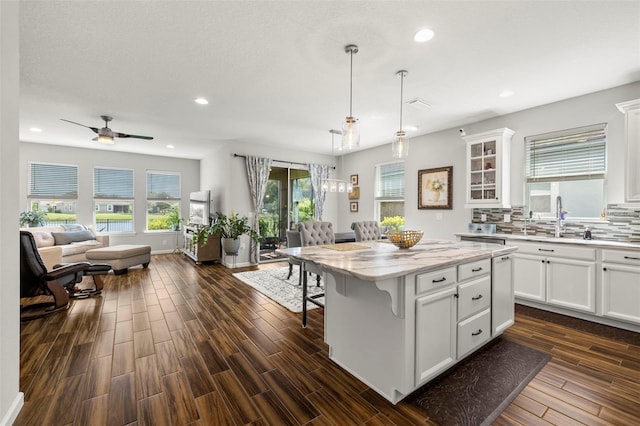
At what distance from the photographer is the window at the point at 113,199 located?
6918 mm

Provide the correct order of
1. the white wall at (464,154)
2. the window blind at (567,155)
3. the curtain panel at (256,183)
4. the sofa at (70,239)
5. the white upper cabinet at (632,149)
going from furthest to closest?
the curtain panel at (256,183) → the sofa at (70,239) → the window blind at (567,155) → the white wall at (464,154) → the white upper cabinet at (632,149)

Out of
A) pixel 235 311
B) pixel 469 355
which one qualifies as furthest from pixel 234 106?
pixel 469 355

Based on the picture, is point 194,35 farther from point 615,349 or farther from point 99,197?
point 99,197

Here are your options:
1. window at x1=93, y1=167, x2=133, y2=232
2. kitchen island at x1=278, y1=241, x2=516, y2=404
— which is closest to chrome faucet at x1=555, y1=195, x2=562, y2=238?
kitchen island at x1=278, y1=241, x2=516, y2=404

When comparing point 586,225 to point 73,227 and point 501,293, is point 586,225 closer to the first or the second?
point 501,293

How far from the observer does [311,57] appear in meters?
2.67

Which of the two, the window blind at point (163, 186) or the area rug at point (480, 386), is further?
the window blind at point (163, 186)

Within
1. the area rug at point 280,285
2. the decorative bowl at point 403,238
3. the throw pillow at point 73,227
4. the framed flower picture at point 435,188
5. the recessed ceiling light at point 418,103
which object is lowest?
the area rug at point 280,285

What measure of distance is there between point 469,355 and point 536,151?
3.18 m

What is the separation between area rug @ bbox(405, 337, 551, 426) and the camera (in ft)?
5.71

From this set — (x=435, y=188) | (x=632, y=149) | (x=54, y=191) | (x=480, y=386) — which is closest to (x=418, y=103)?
(x=435, y=188)

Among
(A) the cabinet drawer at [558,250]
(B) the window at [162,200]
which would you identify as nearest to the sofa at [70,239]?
(B) the window at [162,200]

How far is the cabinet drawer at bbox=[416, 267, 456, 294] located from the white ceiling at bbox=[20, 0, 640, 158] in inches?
75.2

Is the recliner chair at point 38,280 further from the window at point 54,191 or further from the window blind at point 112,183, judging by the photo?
the window blind at point 112,183
